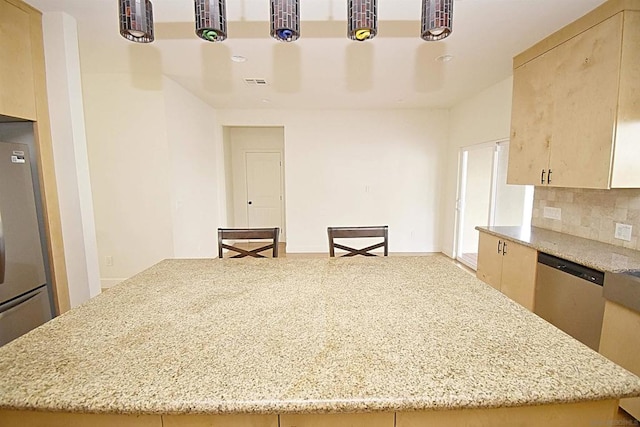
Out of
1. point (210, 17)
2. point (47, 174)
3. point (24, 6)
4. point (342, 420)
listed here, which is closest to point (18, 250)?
point (47, 174)

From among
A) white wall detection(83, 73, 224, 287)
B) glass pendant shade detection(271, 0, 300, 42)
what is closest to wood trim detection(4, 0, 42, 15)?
white wall detection(83, 73, 224, 287)

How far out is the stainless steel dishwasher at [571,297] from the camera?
1710mm

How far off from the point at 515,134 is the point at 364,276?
2.44 m

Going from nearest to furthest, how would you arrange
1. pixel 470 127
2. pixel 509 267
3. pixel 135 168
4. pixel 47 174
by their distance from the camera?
pixel 47 174 → pixel 509 267 → pixel 135 168 → pixel 470 127

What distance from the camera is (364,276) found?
1.47m

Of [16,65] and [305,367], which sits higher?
[16,65]

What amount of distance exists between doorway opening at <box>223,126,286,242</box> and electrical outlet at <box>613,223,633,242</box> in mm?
4932

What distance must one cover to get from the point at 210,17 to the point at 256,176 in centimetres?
510

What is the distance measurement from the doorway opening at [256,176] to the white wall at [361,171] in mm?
901

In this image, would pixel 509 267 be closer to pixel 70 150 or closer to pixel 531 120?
pixel 531 120

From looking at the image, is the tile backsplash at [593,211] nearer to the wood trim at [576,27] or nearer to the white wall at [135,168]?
the wood trim at [576,27]

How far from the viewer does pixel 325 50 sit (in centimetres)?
270

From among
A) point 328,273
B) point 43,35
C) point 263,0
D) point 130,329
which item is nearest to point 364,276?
point 328,273

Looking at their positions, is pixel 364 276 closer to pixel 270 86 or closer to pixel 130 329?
pixel 130 329
